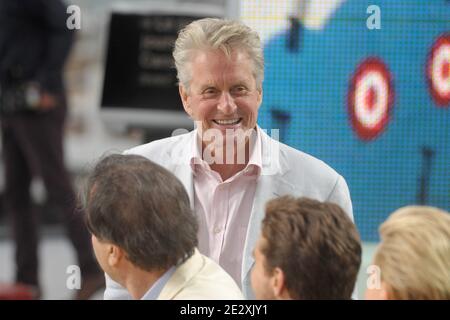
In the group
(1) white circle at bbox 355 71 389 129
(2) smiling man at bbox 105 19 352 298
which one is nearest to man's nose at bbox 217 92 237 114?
(2) smiling man at bbox 105 19 352 298

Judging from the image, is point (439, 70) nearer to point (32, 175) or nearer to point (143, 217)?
point (143, 217)

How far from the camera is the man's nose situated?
9.57 feet

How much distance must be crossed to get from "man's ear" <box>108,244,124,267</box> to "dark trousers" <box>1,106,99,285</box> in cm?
106

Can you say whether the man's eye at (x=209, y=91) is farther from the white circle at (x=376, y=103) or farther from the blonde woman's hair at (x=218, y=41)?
the white circle at (x=376, y=103)

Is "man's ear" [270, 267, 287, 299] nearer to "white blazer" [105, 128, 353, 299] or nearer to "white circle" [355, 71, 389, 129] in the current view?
"white blazer" [105, 128, 353, 299]

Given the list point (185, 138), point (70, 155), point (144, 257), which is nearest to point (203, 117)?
point (185, 138)

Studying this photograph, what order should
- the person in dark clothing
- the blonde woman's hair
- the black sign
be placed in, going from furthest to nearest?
1. the person in dark clothing
2. the black sign
3. the blonde woman's hair

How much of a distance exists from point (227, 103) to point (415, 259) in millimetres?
798

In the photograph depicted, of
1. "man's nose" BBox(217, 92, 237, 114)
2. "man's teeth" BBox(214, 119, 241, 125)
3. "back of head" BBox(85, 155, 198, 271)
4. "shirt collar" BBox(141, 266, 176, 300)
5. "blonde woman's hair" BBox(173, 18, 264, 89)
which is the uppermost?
"blonde woman's hair" BBox(173, 18, 264, 89)

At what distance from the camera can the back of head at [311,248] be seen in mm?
2461

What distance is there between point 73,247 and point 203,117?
1.00 meters

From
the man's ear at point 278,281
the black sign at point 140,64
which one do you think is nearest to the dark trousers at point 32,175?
the black sign at point 140,64

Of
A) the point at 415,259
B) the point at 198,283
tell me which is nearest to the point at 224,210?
the point at 198,283

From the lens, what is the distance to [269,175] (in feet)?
9.80
